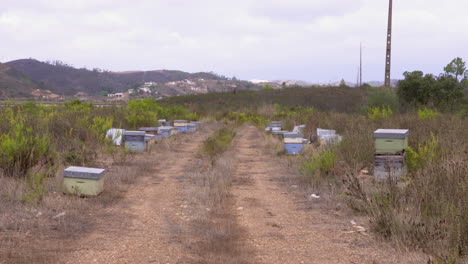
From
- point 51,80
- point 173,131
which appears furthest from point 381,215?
→ point 51,80

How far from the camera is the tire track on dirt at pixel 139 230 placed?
4.70 metres

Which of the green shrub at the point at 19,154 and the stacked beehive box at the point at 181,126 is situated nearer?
the green shrub at the point at 19,154

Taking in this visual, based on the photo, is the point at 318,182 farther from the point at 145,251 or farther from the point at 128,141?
the point at 128,141

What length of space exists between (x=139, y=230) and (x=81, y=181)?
1.99m

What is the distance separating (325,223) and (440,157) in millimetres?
2753

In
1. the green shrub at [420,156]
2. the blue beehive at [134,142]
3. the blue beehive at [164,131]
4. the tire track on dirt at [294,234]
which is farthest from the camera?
the blue beehive at [164,131]

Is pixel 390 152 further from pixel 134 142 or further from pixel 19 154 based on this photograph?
pixel 134 142

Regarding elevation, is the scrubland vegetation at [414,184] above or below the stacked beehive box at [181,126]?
above

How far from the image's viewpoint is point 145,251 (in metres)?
4.89

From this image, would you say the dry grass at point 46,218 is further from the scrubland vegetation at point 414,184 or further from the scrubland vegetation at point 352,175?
the scrubland vegetation at point 414,184

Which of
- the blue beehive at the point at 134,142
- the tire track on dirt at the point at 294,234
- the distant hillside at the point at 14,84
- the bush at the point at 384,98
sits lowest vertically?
the tire track on dirt at the point at 294,234

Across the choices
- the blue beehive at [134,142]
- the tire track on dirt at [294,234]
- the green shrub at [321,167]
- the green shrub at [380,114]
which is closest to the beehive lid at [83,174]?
the tire track on dirt at [294,234]

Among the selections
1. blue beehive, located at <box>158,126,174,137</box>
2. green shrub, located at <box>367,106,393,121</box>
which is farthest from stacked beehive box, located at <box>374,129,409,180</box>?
blue beehive, located at <box>158,126,174,137</box>

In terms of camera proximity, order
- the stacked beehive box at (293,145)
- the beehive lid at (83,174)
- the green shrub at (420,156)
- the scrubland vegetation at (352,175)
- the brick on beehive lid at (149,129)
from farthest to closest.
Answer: the brick on beehive lid at (149,129)
the stacked beehive box at (293,145)
the green shrub at (420,156)
the beehive lid at (83,174)
the scrubland vegetation at (352,175)
